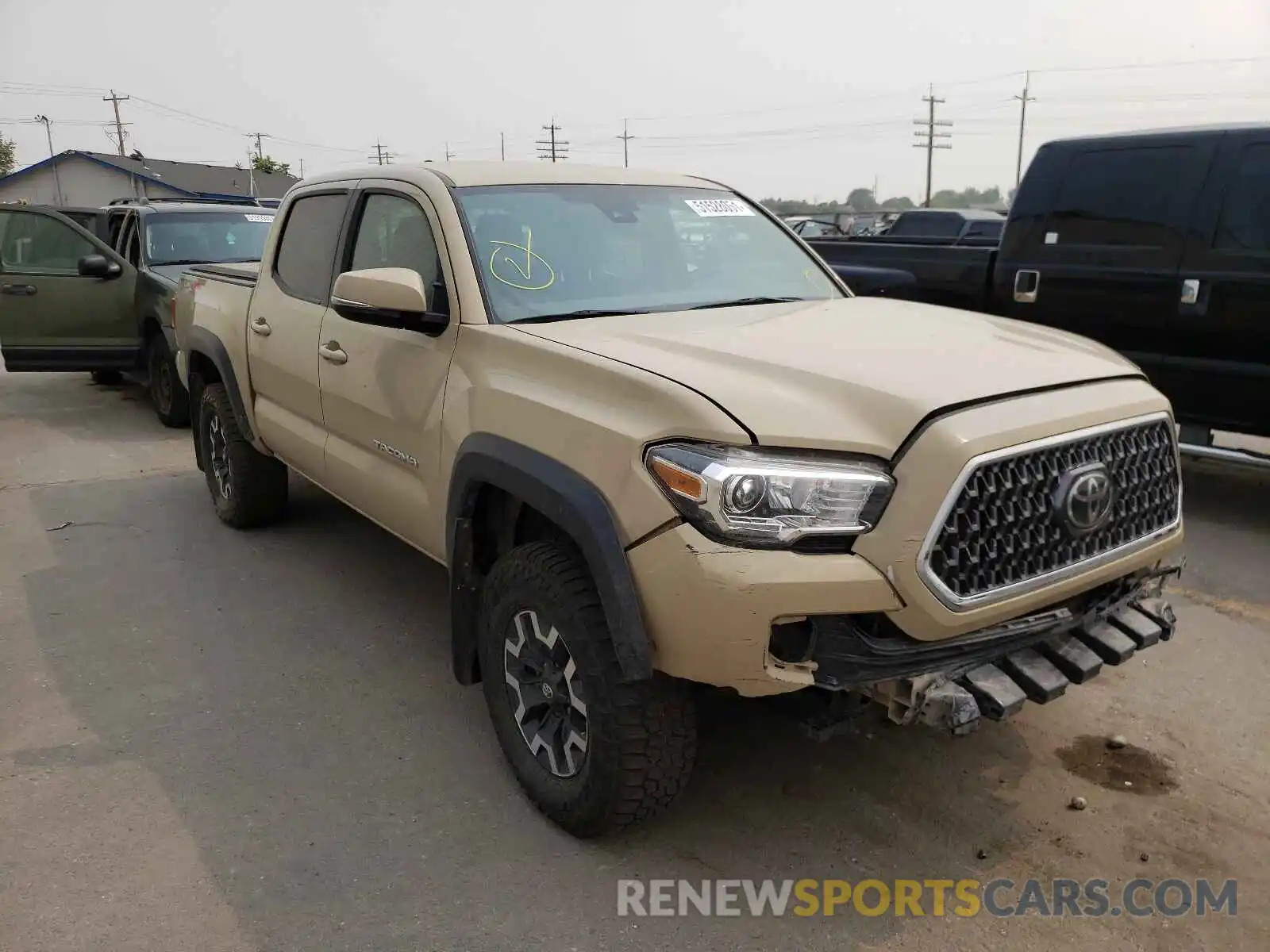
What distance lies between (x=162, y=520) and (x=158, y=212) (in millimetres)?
4391

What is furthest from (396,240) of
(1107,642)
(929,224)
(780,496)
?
(929,224)

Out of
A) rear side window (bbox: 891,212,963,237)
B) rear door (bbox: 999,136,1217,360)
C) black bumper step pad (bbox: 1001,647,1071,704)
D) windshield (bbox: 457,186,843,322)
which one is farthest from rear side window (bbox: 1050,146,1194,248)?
rear side window (bbox: 891,212,963,237)

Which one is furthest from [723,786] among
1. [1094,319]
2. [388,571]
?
[1094,319]

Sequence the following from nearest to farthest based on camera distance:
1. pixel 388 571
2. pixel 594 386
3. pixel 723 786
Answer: pixel 594 386 < pixel 723 786 < pixel 388 571

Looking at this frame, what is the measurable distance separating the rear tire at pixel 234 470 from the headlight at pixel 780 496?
3.76m

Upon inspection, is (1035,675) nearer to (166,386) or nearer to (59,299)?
(166,386)

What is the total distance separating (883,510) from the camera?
90.8 inches

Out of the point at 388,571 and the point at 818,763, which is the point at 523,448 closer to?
the point at 818,763

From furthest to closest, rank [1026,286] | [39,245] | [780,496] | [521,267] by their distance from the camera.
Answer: [39,245], [1026,286], [521,267], [780,496]

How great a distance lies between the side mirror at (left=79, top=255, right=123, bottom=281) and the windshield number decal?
6.82 m

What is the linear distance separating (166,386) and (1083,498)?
8.11 meters

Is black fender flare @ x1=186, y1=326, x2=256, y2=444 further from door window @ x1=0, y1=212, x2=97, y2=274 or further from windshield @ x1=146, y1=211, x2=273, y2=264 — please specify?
door window @ x1=0, y1=212, x2=97, y2=274

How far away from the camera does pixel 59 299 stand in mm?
8750

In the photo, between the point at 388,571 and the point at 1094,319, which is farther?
the point at 1094,319
